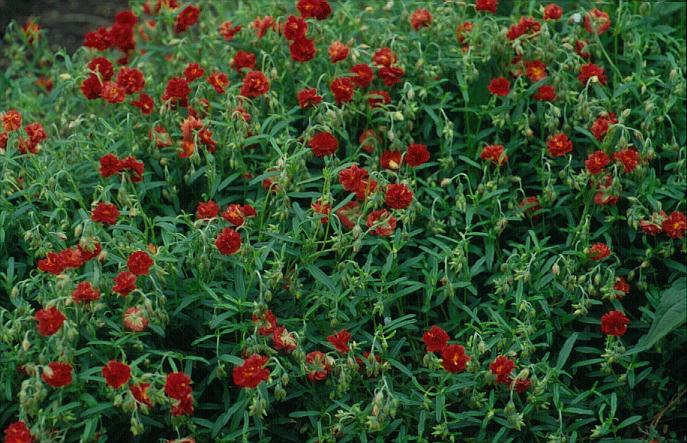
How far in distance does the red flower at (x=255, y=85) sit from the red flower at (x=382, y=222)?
0.72 metres

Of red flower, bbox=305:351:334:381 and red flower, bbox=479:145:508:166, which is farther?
red flower, bbox=479:145:508:166

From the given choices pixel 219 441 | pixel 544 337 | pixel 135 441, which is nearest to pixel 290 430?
pixel 219 441

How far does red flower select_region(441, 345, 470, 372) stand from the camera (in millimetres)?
3320

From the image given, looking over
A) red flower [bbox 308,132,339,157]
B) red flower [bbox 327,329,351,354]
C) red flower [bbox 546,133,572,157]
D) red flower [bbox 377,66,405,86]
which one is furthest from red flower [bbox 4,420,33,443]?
red flower [bbox 546,133,572,157]

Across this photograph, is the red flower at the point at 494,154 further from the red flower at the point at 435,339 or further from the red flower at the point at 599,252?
the red flower at the point at 435,339

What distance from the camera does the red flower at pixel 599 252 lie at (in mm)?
3748

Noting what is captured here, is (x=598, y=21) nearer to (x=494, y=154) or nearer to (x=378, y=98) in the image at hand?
(x=494, y=154)

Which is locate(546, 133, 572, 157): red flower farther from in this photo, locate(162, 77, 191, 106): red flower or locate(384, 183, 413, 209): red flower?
locate(162, 77, 191, 106): red flower

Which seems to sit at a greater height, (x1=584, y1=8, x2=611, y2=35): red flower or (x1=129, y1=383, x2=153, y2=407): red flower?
(x1=584, y1=8, x2=611, y2=35): red flower

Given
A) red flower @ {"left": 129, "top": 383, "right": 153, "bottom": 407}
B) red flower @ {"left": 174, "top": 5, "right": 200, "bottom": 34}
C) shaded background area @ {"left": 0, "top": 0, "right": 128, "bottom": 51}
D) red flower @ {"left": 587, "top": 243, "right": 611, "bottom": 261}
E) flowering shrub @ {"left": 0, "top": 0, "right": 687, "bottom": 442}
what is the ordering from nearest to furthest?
1. red flower @ {"left": 129, "top": 383, "right": 153, "bottom": 407}
2. flowering shrub @ {"left": 0, "top": 0, "right": 687, "bottom": 442}
3. red flower @ {"left": 587, "top": 243, "right": 611, "bottom": 261}
4. red flower @ {"left": 174, "top": 5, "right": 200, "bottom": 34}
5. shaded background area @ {"left": 0, "top": 0, "right": 128, "bottom": 51}

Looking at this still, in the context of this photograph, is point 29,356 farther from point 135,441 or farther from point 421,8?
point 421,8

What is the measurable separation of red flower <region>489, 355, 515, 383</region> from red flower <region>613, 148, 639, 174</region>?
98cm

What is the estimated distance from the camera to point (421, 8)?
15.3 feet

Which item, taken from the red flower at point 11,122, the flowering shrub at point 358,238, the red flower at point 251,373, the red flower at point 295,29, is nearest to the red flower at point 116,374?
the flowering shrub at point 358,238
